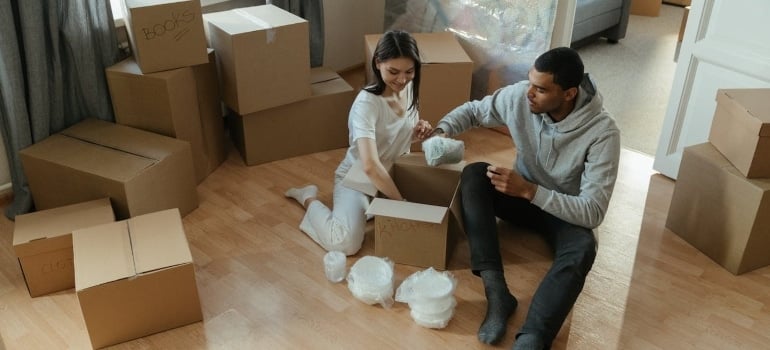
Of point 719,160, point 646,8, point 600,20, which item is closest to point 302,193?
point 719,160

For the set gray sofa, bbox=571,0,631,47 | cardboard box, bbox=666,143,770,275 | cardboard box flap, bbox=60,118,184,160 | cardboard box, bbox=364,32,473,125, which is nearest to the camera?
cardboard box, bbox=666,143,770,275

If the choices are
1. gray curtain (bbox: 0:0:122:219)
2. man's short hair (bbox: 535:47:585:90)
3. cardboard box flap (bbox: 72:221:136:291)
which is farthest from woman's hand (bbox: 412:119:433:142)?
gray curtain (bbox: 0:0:122:219)

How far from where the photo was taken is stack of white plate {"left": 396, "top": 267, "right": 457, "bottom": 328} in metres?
2.03

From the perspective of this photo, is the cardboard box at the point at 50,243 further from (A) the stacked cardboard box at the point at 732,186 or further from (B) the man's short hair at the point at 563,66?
(A) the stacked cardboard box at the point at 732,186

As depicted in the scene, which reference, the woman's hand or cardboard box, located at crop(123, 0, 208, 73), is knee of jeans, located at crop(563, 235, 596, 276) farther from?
cardboard box, located at crop(123, 0, 208, 73)

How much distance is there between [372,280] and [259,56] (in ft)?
3.41

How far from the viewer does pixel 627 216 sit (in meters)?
2.63

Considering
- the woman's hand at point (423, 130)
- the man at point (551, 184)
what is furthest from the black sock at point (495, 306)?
the woman's hand at point (423, 130)

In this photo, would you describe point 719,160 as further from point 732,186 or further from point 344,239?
point 344,239

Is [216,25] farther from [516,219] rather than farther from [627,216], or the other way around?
[627,216]

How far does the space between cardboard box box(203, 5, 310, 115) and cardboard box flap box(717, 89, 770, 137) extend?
5.06 feet

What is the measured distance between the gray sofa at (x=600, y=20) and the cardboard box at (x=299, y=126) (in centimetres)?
179

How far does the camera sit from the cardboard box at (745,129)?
2.11m

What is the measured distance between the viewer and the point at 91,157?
232cm
